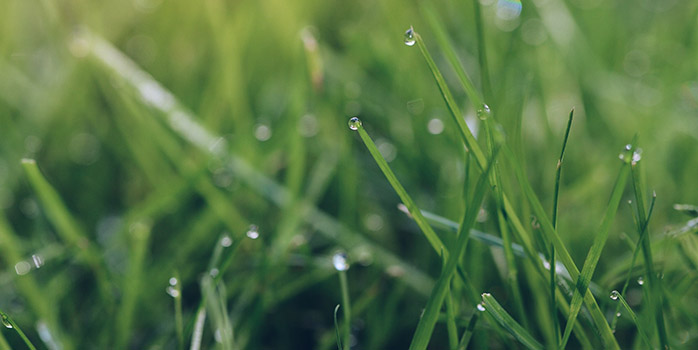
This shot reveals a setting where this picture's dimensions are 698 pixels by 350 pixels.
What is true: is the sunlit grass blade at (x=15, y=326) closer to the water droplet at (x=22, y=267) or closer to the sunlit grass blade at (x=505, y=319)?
the water droplet at (x=22, y=267)

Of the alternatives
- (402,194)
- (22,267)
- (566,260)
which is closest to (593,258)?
(566,260)

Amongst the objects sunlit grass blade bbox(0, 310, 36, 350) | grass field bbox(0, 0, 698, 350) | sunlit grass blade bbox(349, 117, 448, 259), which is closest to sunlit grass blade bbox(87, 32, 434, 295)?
grass field bbox(0, 0, 698, 350)

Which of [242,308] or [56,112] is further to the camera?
[56,112]

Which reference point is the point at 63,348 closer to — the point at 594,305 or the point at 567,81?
the point at 594,305

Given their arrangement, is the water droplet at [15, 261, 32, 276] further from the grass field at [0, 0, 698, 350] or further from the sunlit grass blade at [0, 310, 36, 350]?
the sunlit grass blade at [0, 310, 36, 350]

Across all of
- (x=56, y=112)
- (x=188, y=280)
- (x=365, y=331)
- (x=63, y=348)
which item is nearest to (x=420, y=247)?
(x=365, y=331)

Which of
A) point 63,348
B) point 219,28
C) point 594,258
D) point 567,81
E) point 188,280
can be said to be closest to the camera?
point 594,258

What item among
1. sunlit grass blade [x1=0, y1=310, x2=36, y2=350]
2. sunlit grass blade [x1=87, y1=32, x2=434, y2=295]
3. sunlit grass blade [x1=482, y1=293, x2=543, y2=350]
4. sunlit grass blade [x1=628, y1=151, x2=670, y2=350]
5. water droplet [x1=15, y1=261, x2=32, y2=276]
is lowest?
sunlit grass blade [x1=0, y1=310, x2=36, y2=350]
